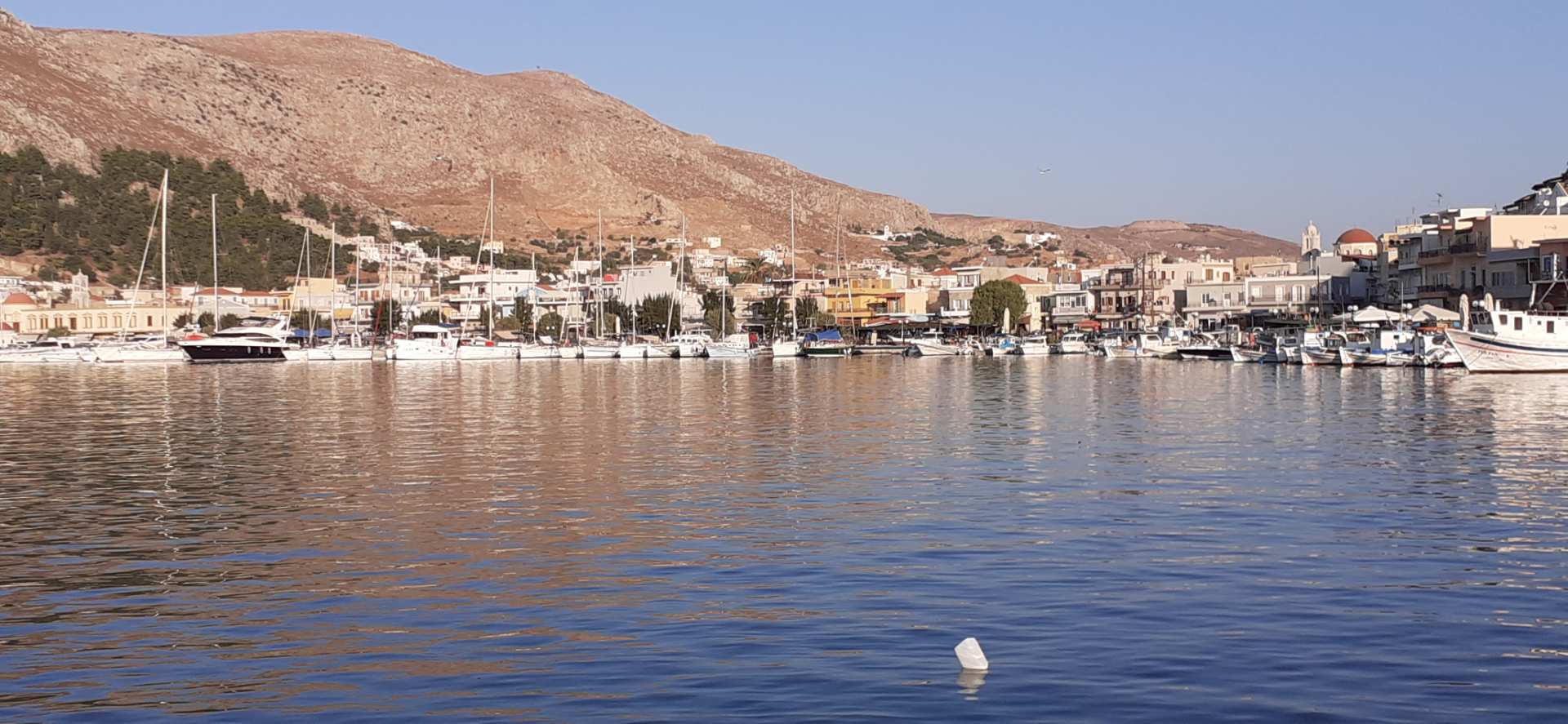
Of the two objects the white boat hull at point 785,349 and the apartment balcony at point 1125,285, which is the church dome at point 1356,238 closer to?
the apartment balcony at point 1125,285

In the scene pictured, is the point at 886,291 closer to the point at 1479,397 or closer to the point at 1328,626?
the point at 1479,397

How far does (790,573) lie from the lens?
661 inches

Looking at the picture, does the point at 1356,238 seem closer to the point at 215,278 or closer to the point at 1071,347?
the point at 1071,347

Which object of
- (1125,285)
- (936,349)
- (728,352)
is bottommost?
(936,349)

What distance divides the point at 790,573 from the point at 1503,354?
56779 millimetres

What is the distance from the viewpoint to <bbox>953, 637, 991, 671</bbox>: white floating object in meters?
12.2

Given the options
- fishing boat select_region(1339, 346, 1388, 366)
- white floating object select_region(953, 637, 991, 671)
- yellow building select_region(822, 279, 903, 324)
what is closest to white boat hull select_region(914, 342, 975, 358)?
yellow building select_region(822, 279, 903, 324)

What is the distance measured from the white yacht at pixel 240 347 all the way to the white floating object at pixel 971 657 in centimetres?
9716

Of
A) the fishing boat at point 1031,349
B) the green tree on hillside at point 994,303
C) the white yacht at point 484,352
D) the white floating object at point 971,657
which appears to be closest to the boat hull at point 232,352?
the white yacht at point 484,352

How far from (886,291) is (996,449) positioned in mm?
114062

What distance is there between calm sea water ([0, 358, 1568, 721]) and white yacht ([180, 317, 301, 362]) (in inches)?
2650

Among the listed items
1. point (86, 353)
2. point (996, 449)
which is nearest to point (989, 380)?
point (996, 449)

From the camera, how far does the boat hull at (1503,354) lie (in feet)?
210

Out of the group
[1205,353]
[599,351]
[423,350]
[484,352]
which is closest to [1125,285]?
[1205,353]
